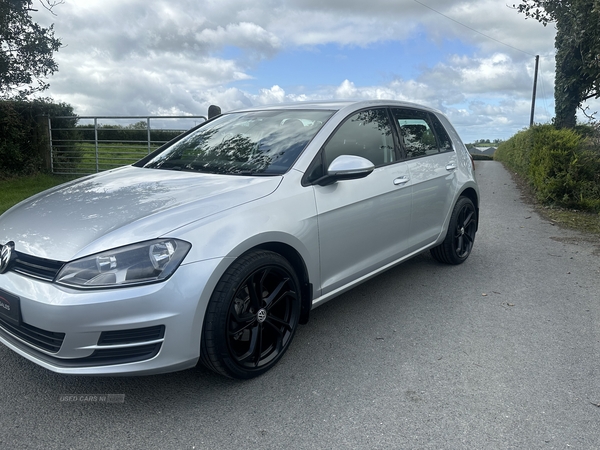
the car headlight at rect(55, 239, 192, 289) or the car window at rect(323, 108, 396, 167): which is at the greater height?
the car window at rect(323, 108, 396, 167)

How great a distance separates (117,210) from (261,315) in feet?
3.38

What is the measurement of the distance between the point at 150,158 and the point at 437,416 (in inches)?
119

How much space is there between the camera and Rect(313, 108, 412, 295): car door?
3400 mm

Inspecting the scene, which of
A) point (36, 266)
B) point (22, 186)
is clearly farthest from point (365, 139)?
point (22, 186)

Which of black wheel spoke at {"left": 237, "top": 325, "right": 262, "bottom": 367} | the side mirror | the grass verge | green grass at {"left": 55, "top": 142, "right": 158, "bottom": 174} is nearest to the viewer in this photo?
black wheel spoke at {"left": 237, "top": 325, "right": 262, "bottom": 367}

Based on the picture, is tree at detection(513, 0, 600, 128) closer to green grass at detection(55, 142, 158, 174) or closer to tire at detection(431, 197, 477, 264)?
tire at detection(431, 197, 477, 264)

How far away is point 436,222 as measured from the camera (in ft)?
15.8

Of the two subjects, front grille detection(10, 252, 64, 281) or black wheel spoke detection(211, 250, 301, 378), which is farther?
black wheel spoke detection(211, 250, 301, 378)

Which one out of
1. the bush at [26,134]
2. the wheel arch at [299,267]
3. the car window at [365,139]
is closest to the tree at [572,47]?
the car window at [365,139]

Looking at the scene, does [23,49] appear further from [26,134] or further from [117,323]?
[117,323]

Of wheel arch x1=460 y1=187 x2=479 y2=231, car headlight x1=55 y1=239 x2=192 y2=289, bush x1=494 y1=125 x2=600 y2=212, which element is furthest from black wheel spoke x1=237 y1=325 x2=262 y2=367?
bush x1=494 y1=125 x2=600 y2=212

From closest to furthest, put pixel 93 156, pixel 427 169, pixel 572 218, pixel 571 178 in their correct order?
pixel 427 169 → pixel 572 218 → pixel 571 178 → pixel 93 156

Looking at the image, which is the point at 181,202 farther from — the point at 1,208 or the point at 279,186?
the point at 1,208

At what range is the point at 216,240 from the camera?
265 centimetres
